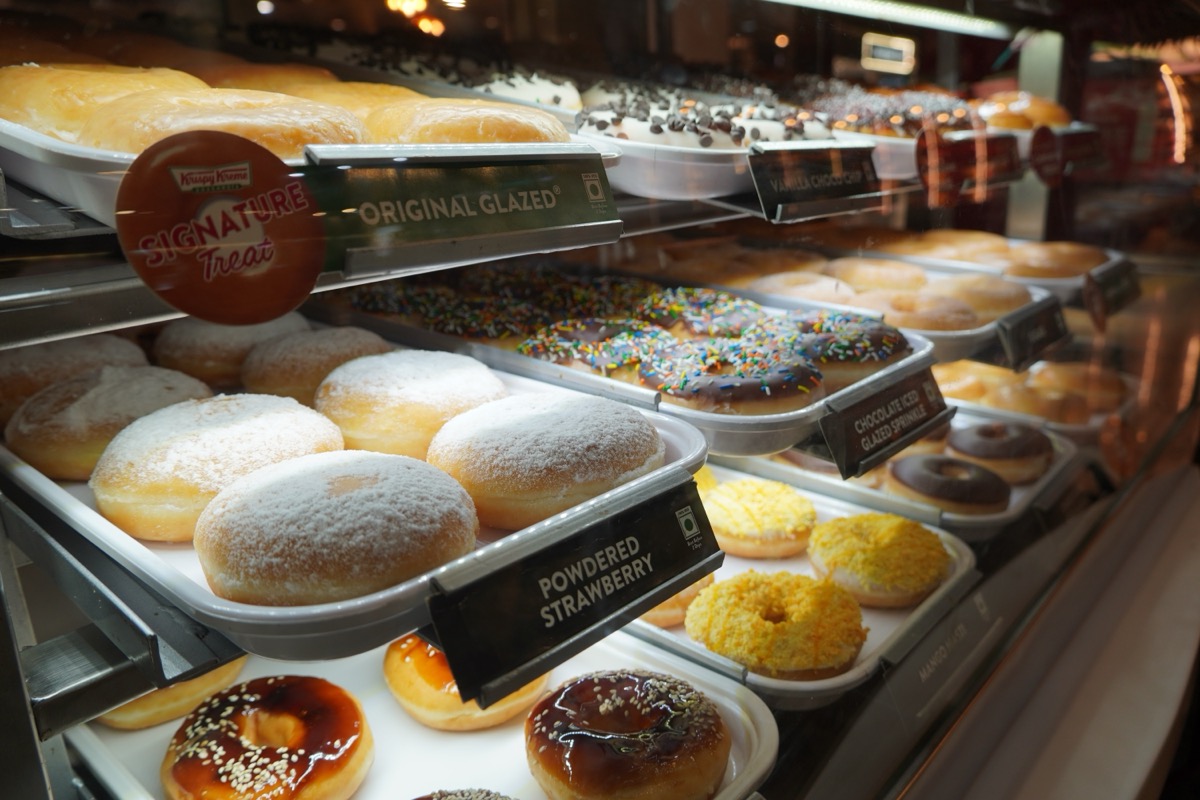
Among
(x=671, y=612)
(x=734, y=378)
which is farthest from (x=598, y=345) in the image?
(x=671, y=612)

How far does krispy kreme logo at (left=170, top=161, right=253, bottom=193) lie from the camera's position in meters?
0.80

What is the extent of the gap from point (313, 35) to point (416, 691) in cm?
135

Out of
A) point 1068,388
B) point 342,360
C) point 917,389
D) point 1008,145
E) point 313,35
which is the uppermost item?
point 313,35

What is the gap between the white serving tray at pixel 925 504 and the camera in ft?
7.48

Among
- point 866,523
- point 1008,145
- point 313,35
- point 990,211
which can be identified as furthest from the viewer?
point 990,211

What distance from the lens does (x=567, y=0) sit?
233cm

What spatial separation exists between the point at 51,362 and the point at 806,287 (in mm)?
1809

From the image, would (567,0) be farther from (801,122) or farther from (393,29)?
(801,122)

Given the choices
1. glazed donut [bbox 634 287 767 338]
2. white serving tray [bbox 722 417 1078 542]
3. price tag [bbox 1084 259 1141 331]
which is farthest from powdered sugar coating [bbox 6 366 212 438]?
price tag [bbox 1084 259 1141 331]

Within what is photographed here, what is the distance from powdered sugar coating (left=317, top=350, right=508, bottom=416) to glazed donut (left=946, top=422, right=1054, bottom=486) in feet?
5.13

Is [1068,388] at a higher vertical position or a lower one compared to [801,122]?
lower

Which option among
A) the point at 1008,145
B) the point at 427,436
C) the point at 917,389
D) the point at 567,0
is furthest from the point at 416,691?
the point at 1008,145

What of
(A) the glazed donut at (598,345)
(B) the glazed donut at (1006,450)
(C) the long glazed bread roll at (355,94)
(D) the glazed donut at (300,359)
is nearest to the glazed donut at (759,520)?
(A) the glazed donut at (598,345)

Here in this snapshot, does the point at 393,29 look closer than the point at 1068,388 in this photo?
Yes
